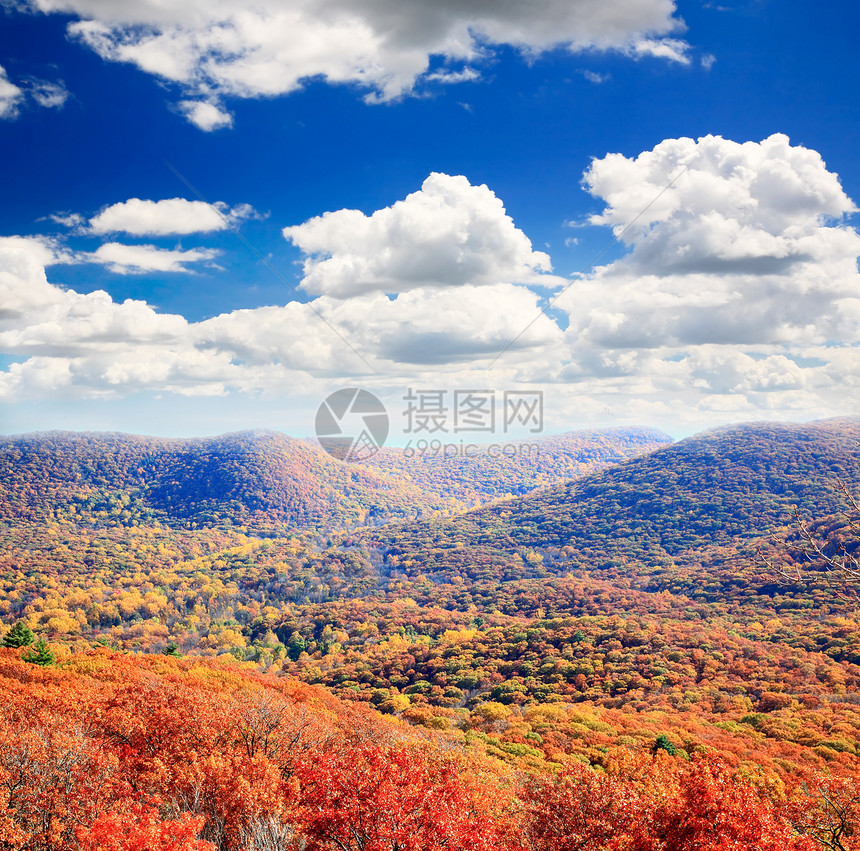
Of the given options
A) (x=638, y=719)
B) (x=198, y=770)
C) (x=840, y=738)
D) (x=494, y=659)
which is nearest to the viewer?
(x=198, y=770)

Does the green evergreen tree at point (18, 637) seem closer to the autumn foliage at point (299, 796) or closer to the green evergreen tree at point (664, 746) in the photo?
the autumn foliage at point (299, 796)

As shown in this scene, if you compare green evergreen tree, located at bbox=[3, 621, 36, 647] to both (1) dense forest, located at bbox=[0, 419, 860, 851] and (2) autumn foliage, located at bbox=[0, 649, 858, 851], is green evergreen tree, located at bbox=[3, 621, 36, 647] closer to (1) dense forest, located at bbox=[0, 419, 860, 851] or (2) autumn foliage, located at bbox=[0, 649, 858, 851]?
(1) dense forest, located at bbox=[0, 419, 860, 851]

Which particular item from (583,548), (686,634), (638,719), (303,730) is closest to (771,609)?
(686,634)

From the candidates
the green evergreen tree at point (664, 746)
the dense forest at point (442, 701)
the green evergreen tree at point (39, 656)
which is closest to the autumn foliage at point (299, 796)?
the dense forest at point (442, 701)

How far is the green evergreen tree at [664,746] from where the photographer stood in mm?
34975

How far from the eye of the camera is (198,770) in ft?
62.6

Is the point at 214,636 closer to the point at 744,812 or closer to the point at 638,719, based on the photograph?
the point at 638,719

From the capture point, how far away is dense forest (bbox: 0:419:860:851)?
1453 cm

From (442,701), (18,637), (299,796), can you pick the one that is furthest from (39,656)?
(442,701)

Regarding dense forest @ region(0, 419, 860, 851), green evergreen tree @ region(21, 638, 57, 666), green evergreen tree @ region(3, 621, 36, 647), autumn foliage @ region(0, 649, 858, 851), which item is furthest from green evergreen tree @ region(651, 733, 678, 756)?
green evergreen tree @ region(3, 621, 36, 647)

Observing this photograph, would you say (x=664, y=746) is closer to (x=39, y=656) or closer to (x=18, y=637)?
(x=39, y=656)

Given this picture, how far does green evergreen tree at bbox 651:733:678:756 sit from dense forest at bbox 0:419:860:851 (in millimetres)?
243

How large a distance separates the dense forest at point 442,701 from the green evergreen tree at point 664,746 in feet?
0.80

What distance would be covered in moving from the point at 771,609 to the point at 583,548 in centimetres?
8789
